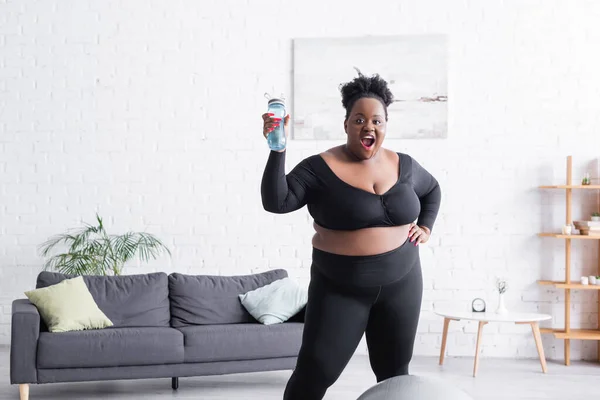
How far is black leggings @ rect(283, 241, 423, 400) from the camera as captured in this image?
2502 mm

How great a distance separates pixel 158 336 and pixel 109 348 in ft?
0.95

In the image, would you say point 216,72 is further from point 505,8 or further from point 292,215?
point 505,8

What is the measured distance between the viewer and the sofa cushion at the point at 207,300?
4.92 m

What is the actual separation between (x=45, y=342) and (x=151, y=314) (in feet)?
2.66

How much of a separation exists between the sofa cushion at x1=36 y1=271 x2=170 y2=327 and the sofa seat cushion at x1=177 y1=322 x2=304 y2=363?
335mm

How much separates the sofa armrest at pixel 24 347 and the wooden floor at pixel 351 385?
0.29 meters

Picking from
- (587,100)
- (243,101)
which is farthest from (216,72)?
(587,100)

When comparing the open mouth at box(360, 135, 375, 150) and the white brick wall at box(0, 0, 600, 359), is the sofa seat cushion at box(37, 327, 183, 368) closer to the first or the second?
the white brick wall at box(0, 0, 600, 359)

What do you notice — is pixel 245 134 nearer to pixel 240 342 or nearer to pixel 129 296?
pixel 129 296

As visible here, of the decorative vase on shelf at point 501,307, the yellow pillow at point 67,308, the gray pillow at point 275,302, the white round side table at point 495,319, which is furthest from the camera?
the decorative vase on shelf at point 501,307

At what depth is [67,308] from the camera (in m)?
4.47

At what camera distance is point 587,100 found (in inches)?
229

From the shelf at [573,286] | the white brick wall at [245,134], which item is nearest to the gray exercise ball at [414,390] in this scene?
the shelf at [573,286]

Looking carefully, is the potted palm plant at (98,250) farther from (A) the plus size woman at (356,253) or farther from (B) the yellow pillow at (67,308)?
(A) the plus size woman at (356,253)
